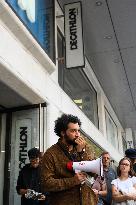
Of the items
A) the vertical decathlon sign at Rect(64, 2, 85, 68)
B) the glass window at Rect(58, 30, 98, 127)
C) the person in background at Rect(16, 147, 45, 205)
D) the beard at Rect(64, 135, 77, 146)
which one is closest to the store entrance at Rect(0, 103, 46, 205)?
the person in background at Rect(16, 147, 45, 205)

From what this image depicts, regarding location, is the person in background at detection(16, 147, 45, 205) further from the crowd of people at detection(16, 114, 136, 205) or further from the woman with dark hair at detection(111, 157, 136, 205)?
the crowd of people at detection(16, 114, 136, 205)

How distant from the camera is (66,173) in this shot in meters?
2.57

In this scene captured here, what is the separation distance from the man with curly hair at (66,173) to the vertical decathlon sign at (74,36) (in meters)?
3.68

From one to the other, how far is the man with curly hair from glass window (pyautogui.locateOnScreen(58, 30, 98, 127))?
4081mm

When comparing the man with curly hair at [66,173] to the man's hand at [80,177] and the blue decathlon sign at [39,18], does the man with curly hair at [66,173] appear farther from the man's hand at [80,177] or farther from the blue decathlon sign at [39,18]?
the blue decathlon sign at [39,18]

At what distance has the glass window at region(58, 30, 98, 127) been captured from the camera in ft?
23.9

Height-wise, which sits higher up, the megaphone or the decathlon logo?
the decathlon logo

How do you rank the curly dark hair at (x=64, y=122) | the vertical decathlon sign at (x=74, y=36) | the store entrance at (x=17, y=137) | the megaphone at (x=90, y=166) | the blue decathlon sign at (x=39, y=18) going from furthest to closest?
the vertical decathlon sign at (x=74, y=36)
the store entrance at (x=17, y=137)
the blue decathlon sign at (x=39, y=18)
the curly dark hair at (x=64, y=122)
the megaphone at (x=90, y=166)

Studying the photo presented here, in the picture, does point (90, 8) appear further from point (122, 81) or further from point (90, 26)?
point (122, 81)

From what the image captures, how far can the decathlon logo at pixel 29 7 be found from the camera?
16.4ft

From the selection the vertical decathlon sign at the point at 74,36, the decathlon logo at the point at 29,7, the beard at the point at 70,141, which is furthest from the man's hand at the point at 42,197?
the decathlon logo at the point at 29,7

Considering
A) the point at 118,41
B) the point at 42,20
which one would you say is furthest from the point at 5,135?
the point at 118,41

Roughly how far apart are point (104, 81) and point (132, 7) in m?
4.58

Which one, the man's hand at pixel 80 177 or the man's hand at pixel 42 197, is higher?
the man's hand at pixel 80 177
